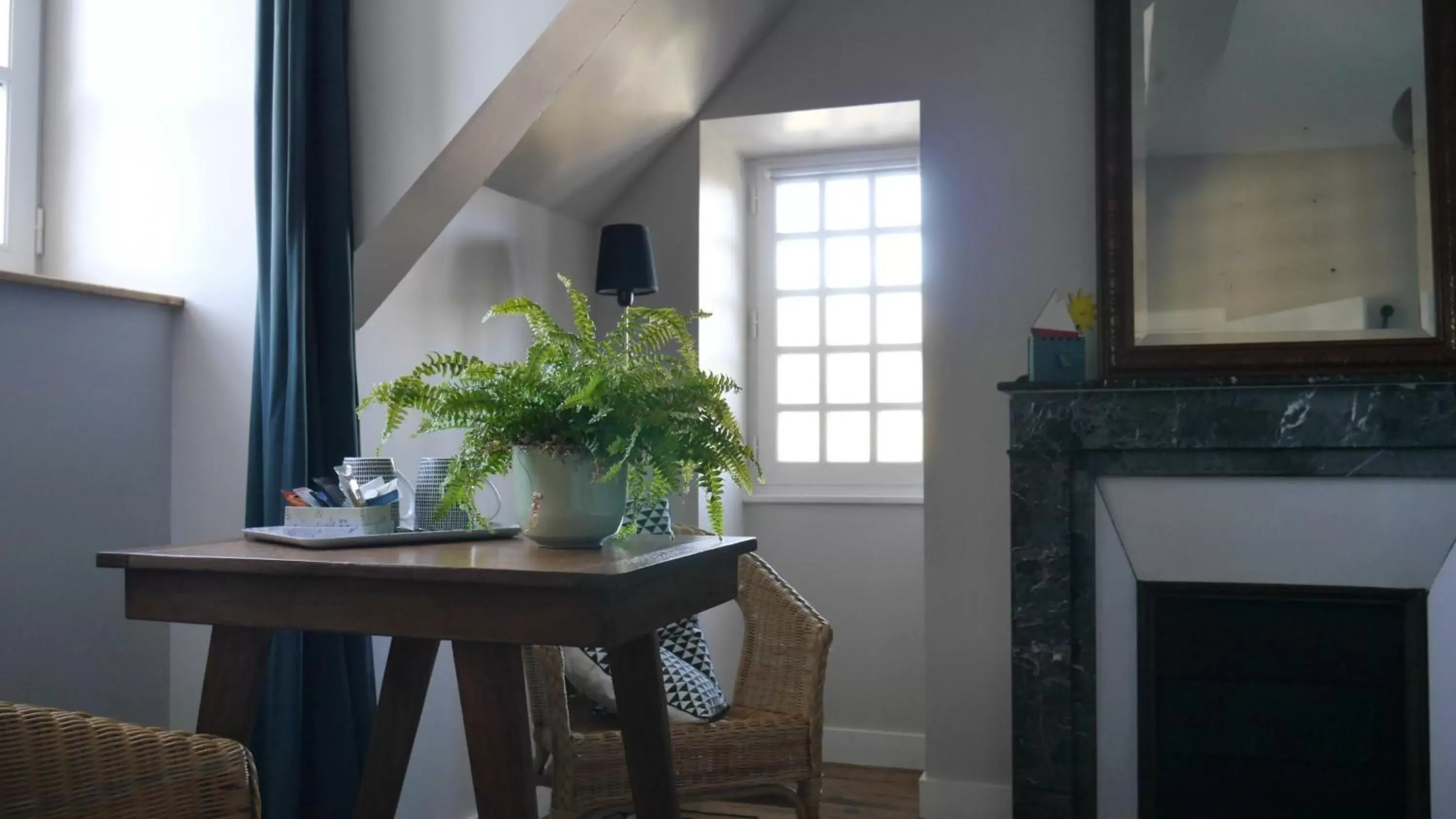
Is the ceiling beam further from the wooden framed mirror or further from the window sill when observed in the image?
the wooden framed mirror

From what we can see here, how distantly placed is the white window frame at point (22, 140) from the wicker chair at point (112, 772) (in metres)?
1.35

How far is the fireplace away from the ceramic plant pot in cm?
164

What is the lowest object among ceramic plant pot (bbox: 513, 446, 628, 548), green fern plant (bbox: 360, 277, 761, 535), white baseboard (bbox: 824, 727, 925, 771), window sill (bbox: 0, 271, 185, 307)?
white baseboard (bbox: 824, 727, 925, 771)

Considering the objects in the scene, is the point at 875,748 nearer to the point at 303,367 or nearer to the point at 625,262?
the point at 625,262

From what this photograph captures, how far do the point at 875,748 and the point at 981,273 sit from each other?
1580mm

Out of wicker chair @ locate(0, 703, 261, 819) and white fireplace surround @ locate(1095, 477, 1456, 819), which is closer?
wicker chair @ locate(0, 703, 261, 819)

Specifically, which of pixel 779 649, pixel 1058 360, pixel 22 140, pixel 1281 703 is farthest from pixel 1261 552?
pixel 22 140

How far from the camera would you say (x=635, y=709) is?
1701 mm

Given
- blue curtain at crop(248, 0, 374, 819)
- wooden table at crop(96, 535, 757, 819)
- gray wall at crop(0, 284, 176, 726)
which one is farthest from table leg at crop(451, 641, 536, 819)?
gray wall at crop(0, 284, 176, 726)

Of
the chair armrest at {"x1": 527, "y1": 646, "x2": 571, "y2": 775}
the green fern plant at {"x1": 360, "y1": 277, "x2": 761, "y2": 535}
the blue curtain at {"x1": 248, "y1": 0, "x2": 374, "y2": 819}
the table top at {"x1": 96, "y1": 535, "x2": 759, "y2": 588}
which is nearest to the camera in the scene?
the table top at {"x1": 96, "y1": 535, "x2": 759, "y2": 588}

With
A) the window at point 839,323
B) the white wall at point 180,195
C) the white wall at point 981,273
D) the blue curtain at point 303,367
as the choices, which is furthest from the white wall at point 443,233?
the white wall at point 981,273

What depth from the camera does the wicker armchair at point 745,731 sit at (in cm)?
216

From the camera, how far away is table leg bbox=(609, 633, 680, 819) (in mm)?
1699

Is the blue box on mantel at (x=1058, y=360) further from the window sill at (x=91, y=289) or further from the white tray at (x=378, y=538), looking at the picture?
the window sill at (x=91, y=289)
